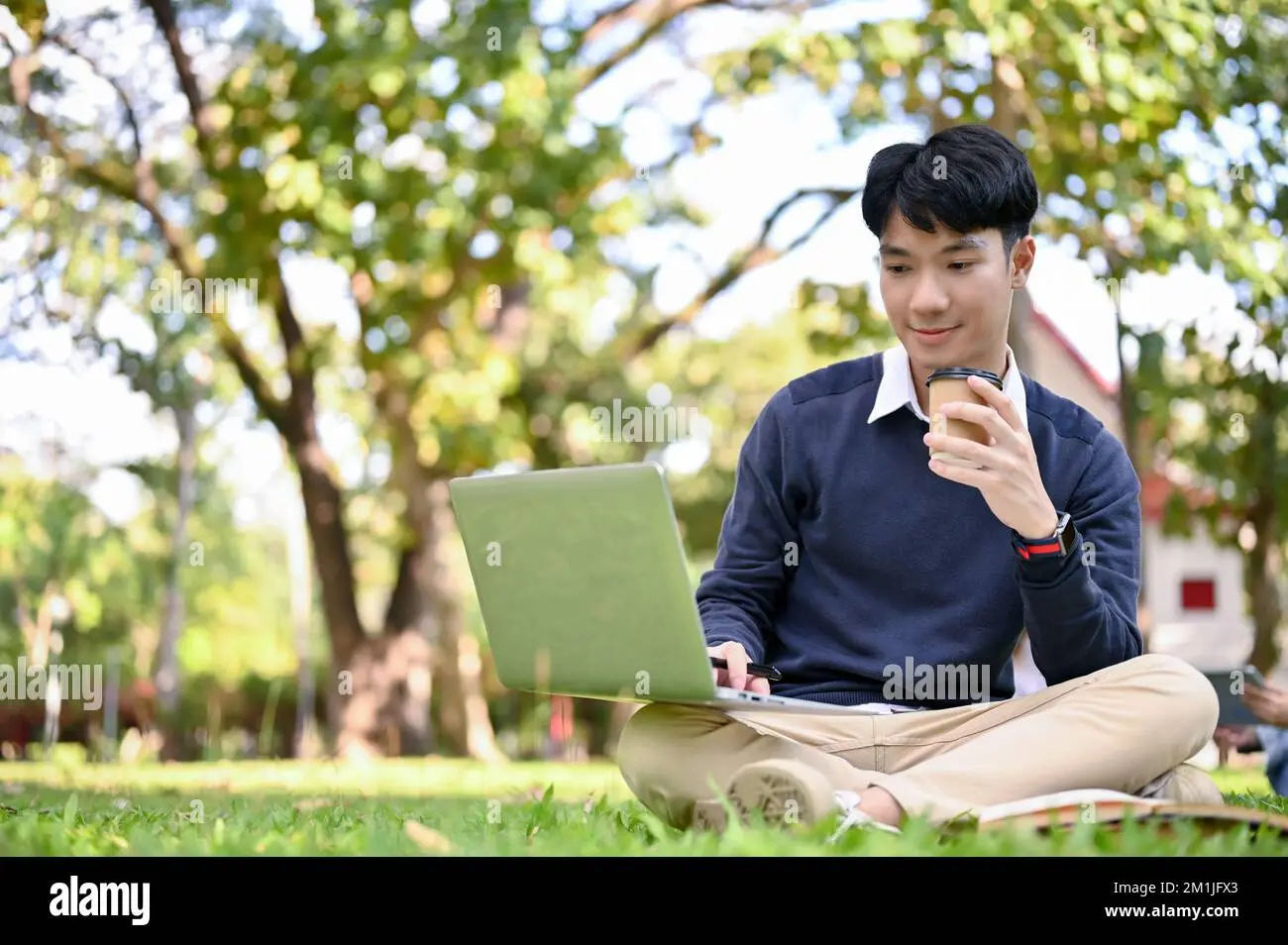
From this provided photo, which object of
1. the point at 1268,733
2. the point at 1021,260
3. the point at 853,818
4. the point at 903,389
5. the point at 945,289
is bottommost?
the point at 1268,733

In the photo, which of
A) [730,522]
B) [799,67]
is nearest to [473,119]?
[799,67]

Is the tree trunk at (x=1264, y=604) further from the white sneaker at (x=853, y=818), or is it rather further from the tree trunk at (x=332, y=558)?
the white sneaker at (x=853, y=818)

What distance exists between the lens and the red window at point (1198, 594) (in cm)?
2631

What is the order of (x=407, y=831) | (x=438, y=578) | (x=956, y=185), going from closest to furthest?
(x=407, y=831) → (x=956, y=185) → (x=438, y=578)

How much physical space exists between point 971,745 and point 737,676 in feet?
1.55

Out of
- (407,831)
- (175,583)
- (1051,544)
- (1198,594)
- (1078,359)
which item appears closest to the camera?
(407,831)

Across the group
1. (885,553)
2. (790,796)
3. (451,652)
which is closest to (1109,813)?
(790,796)

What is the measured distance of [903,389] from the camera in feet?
10.9

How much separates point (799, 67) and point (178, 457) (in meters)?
12.0

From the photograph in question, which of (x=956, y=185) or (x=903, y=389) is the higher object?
(x=956, y=185)

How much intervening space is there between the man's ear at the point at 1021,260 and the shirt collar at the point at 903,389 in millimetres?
164

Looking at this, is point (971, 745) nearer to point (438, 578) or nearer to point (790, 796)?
point (790, 796)
